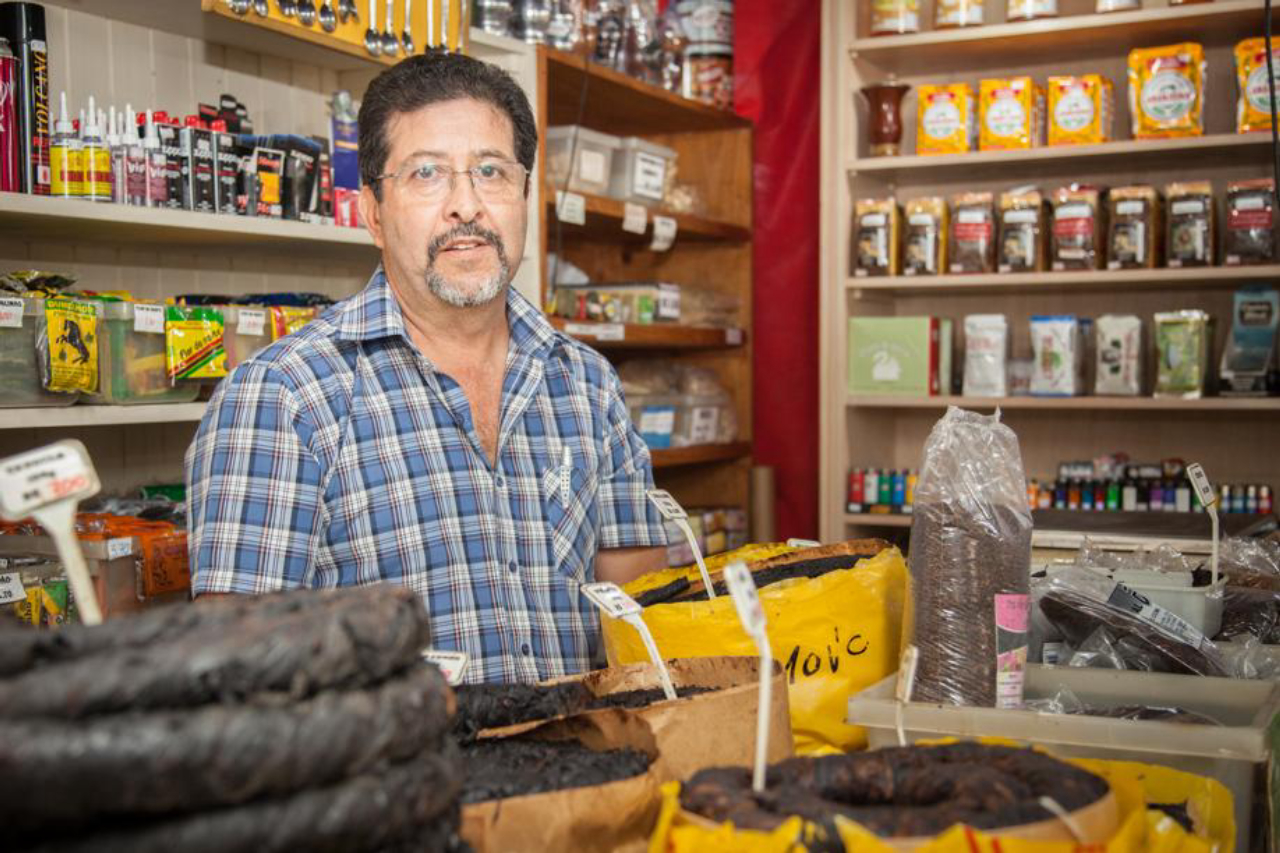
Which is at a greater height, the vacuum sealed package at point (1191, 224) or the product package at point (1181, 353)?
the vacuum sealed package at point (1191, 224)

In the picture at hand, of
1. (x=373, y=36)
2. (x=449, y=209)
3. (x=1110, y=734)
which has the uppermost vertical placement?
(x=373, y=36)

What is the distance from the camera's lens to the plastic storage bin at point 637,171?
3.81 meters

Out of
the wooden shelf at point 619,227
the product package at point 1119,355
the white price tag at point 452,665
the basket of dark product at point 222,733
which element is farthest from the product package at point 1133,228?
the basket of dark product at point 222,733

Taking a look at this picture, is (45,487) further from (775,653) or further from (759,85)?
(759,85)

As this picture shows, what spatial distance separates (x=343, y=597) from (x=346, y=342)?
3.89 ft

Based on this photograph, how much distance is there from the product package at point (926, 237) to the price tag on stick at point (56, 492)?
341cm

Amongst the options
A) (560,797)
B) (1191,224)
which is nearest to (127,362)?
(560,797)

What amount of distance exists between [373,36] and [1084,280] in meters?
2.11

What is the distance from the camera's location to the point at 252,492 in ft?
5.64

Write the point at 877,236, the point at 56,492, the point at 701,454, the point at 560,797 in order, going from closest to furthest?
the point at 56,492 → the point at 560,797 → the point at 877,236 → the point at 701,454

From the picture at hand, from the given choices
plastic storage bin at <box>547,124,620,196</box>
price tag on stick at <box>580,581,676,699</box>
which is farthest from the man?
plastic storage bin at <box>547,124,620,196</box>

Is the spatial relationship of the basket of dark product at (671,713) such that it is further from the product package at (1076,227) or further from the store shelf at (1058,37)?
the store shelf at (1058,37)

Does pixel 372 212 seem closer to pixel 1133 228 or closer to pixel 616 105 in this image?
pixel 616 105

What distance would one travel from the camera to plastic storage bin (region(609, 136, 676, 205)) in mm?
3814
